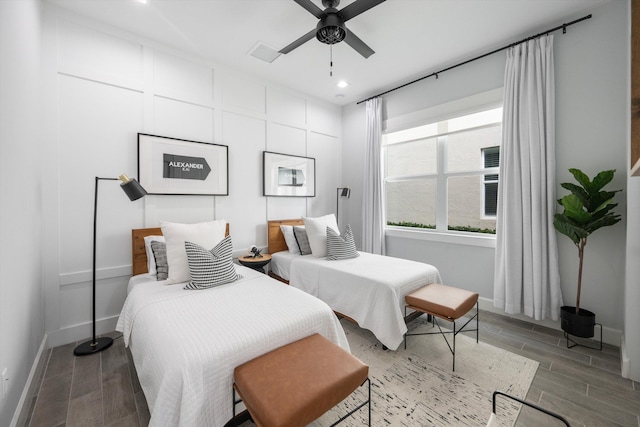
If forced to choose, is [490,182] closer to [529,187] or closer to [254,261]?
[529,187]

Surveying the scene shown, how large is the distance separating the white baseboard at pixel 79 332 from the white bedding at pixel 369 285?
72.9 inches

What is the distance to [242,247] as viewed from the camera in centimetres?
357

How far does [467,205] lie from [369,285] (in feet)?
6.27

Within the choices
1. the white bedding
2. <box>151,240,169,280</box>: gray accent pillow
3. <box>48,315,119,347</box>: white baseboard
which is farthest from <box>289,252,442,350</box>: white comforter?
<box>48,315,119,347</box>: white baseboard

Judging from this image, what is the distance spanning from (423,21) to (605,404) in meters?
3.31

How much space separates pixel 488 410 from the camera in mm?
1688

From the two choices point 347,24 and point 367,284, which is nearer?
point 367,284

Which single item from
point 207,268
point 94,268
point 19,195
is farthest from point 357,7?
point 94,268

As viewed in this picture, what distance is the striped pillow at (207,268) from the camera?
2242mm

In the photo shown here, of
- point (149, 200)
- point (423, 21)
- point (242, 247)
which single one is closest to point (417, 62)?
point (423, 21)

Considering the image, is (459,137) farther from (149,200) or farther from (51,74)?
(51,74)

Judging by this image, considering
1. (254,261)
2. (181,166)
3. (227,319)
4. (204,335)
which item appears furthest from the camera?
(254,261)

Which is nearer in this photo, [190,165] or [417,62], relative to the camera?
[190,165]

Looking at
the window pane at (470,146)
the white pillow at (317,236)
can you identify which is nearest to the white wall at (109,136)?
the white pillow at (317,236)
